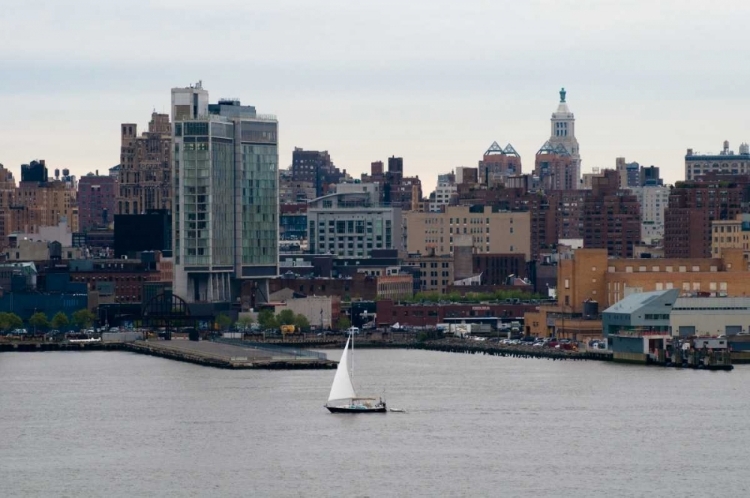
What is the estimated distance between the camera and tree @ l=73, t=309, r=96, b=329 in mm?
186375

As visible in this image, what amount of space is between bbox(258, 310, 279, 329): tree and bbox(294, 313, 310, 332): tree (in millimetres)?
1665

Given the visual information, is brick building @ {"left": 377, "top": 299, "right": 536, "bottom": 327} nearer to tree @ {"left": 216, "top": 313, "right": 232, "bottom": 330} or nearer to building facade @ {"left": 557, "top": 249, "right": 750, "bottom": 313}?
tree @ {"left": 216, "top": 313, "right": 232, "bottom": 330}

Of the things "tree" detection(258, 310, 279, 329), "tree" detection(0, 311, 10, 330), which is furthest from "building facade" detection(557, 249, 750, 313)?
"tree" detection(0, 311, 10, 330)

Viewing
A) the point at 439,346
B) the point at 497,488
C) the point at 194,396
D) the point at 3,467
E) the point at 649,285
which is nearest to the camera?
the point at 497,488

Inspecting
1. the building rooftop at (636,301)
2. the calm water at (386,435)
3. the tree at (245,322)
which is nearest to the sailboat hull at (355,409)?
the calm water at (386,435)

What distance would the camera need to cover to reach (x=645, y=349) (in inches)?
5581

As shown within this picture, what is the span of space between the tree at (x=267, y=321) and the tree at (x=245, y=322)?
3.23 ft

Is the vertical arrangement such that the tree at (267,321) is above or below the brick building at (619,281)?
below

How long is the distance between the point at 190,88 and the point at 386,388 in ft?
272

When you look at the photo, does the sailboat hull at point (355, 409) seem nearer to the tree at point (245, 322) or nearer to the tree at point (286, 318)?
the tree at point (286, 318)

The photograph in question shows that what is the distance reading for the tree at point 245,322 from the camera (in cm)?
18975

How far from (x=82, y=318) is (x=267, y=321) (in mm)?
14538

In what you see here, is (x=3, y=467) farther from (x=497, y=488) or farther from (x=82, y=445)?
(x=497, y=488)

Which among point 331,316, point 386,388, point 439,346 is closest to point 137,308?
point 331,316
